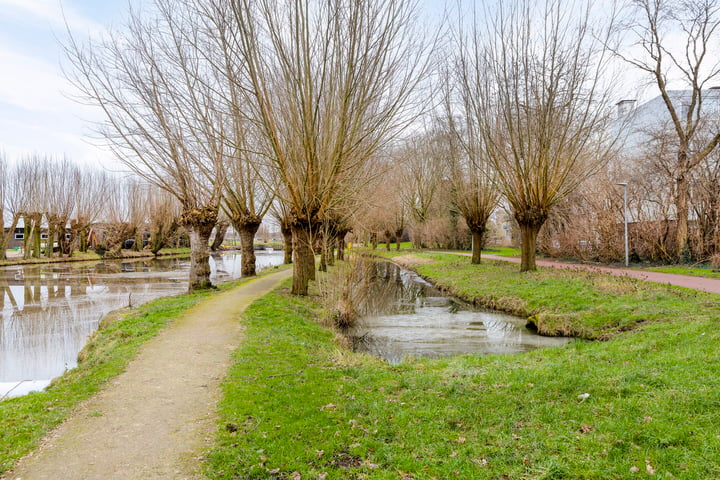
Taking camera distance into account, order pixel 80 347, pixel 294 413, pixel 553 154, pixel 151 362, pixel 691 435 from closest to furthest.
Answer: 1. pixel 691 435
2. pixel 294 413
3. pixel 151 362
4. pixel 80 347
5. pixel 553 154

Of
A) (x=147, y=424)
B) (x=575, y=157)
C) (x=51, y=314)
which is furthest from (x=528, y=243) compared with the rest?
(x=51, y=314)

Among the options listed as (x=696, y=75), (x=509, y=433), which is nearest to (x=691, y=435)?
(x=509, y=433)

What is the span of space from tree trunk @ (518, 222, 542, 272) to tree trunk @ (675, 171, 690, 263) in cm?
852

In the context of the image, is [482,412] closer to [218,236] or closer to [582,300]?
[582,300]

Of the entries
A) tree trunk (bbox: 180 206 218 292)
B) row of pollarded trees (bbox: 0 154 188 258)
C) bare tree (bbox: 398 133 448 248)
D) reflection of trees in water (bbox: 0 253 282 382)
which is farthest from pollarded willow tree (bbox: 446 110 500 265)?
row of pollarded trees (bbox: 0 154 188 258)

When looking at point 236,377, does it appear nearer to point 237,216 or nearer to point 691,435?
point 691,435

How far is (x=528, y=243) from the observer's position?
1964 cm

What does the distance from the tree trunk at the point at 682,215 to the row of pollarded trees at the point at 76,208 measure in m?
41.3

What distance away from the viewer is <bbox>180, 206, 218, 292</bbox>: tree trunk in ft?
50.2

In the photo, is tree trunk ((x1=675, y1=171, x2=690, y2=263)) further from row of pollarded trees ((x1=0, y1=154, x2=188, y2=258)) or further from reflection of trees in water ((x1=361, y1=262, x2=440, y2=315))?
row of pollarded trees ((x1=0, y1=154, x2=188, y2=258))

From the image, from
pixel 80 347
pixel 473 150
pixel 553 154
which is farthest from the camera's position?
pixel 473 150

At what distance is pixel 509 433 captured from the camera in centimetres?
512

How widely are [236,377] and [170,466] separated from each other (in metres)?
2.76

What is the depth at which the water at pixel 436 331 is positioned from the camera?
10.8 m
